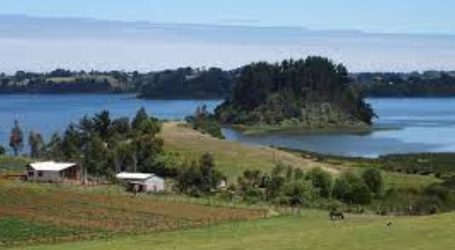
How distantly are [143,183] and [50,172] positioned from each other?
9.83 meters

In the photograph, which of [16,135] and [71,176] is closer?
[71,176]

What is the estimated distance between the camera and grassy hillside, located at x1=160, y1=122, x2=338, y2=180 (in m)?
107

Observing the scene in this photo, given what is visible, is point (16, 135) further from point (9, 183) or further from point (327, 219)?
point (327, 219)

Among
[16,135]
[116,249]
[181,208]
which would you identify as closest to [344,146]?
[16,135]

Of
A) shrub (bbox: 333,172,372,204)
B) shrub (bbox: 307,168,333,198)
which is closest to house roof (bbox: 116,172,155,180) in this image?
shrub (bbox: 307,168,333,198)

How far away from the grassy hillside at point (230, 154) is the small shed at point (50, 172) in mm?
16115

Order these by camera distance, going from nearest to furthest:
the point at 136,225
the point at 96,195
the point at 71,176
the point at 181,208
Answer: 1. the point at 136,225
2. the point at 181,208
3. the point at 96,195
4. the point at 71,176

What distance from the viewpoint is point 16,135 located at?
127875 mm

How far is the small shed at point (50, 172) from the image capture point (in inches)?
3332

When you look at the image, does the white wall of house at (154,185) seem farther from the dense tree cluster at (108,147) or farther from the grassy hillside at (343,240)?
the grassy hillside at (343,240)

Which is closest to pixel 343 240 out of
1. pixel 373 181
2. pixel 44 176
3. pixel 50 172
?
pixel 373 181

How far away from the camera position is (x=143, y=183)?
81125 millimetres

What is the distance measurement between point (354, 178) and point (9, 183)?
28357 millimetres

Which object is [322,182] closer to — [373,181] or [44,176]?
[373,181]
